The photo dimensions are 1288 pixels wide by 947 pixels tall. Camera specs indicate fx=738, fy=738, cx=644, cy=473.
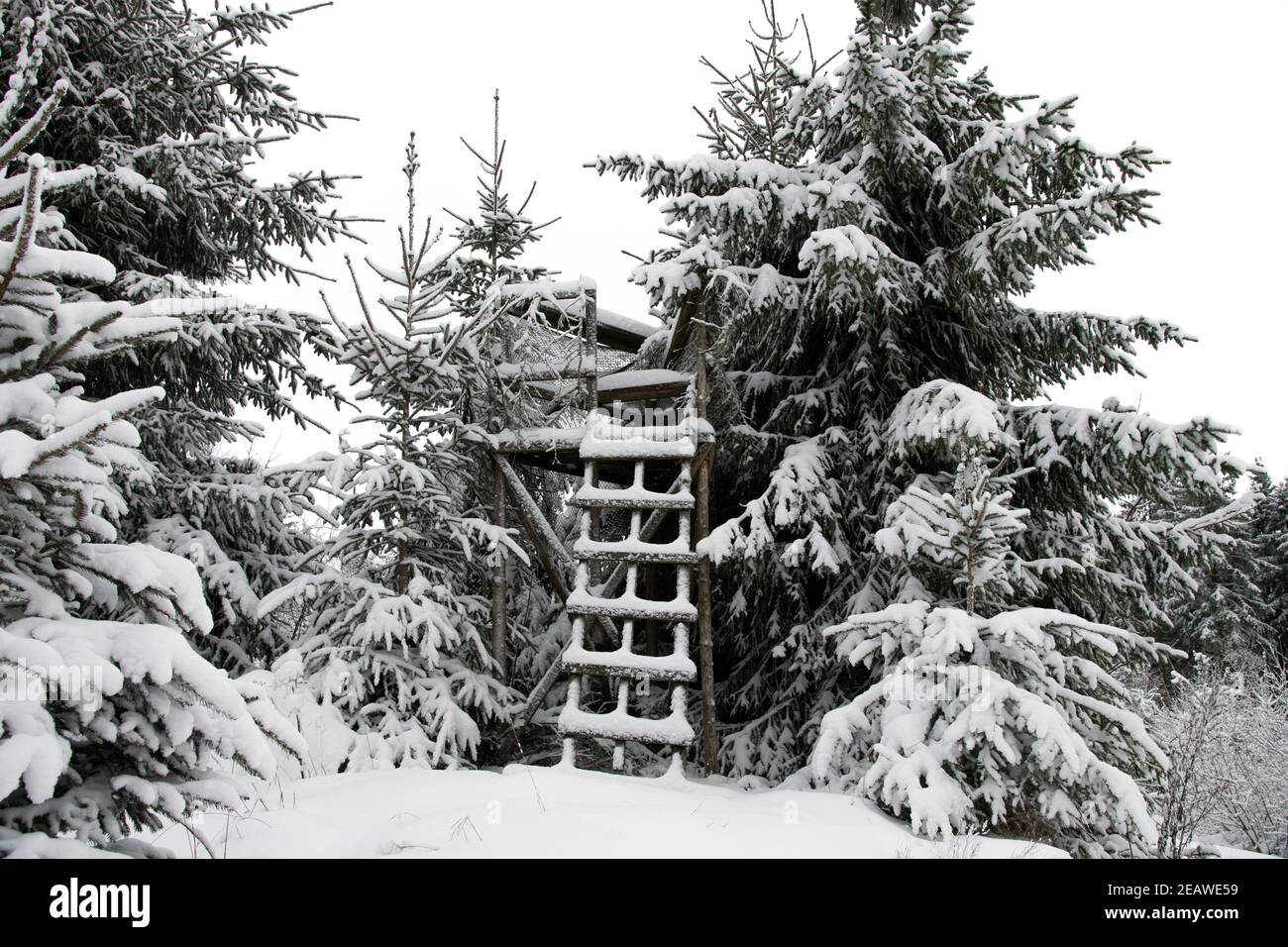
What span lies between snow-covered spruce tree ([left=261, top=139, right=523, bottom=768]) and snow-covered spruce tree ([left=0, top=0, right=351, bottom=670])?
2.43 ft

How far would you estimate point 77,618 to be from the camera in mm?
2121

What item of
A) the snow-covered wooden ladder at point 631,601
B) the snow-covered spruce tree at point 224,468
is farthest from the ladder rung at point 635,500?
the snow-covered spruce tree at point 224,468

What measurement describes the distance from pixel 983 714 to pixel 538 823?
2.22m

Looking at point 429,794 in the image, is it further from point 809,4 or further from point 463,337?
point 809,4

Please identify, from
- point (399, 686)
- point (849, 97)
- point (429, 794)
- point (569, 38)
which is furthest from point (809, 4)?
point (569, 38)

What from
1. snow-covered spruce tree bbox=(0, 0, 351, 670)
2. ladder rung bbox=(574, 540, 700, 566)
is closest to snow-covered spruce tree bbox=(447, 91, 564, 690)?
ladder rung bbox=(574, 540, 700, 566)

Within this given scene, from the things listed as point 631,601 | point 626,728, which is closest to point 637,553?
point 631,601

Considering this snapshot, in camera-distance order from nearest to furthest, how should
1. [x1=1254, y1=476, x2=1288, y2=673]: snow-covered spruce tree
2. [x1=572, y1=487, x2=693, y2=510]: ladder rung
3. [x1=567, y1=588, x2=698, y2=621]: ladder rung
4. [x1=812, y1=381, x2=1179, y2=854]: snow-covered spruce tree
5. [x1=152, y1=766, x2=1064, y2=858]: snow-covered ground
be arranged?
[x1=152, y1=766, x2=1064, y2=858]: snow-covered ground → [x1=812, y1=381, x2=1179, y2=854]: snow-covered spruce tree → [x1=567, y1=588, x2=698, y2=621]: ladder rung → [x1=572, y1=487, x2=693, y2=510]: ladder rung → [x1=1254, y1=476, x2=1288, y2=673]: snow-covered spruce tree

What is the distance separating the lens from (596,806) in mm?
3588

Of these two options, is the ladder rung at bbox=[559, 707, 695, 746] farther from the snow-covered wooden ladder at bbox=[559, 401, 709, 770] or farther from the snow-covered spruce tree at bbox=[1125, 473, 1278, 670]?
the snow-covered spruce tree at bbox=[1125, 473, 1278, 670]

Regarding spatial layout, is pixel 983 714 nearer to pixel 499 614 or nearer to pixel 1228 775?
pixel 499 614

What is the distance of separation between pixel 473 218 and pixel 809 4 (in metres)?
4.92

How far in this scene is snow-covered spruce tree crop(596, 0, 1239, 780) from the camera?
5406mm
